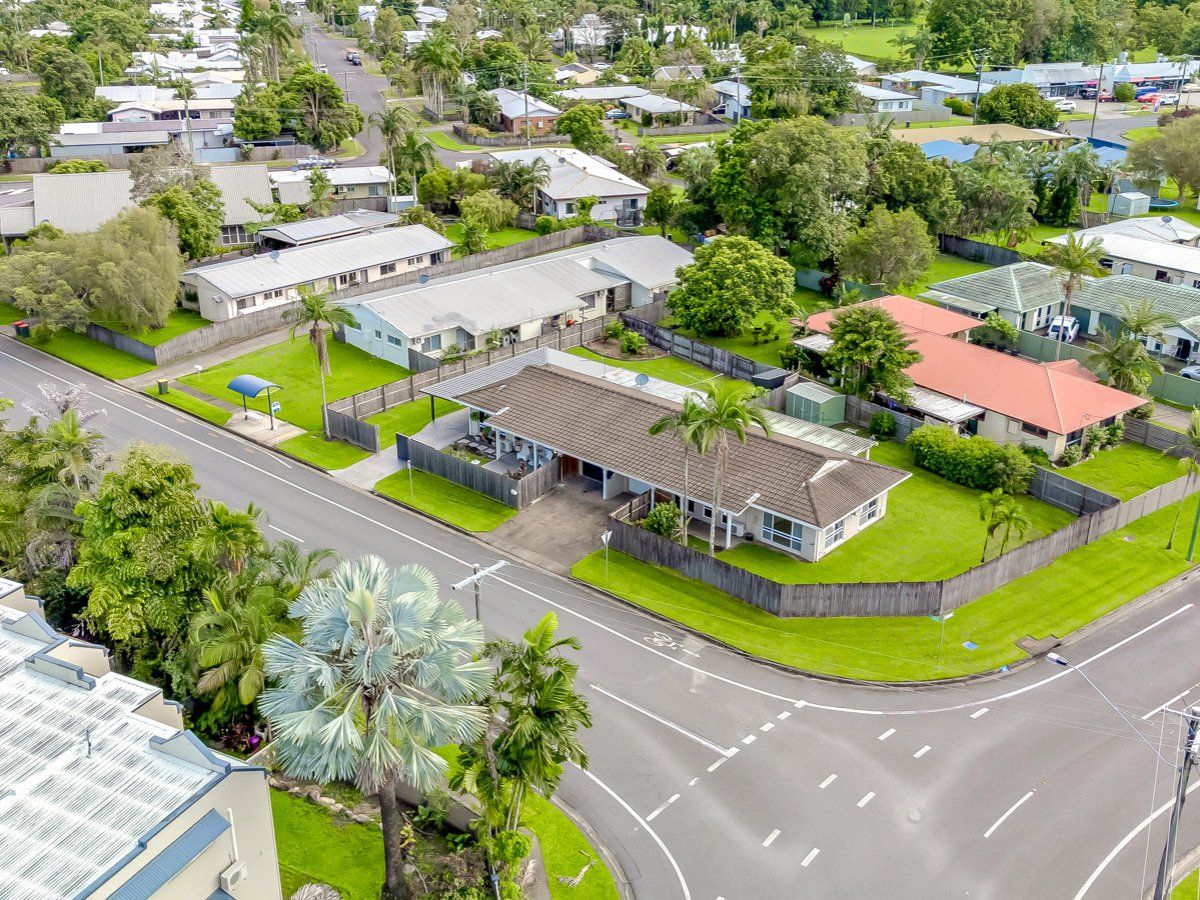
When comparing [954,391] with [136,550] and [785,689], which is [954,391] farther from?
[136,550]

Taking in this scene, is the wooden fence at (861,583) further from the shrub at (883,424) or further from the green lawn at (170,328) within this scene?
the green lawn at (170,328)

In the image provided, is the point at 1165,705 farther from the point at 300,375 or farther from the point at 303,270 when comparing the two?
the point at 303,270

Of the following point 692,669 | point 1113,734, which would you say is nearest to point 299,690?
point 692,669

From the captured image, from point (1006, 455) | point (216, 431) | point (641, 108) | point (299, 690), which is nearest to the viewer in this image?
point (299, 690)

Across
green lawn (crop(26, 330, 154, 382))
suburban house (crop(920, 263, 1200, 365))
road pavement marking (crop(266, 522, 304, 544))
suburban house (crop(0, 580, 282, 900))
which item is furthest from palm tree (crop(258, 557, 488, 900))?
suburban house (crop(920, 263, 1200, 365))

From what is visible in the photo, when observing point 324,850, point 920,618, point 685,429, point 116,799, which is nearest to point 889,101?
point 685,429

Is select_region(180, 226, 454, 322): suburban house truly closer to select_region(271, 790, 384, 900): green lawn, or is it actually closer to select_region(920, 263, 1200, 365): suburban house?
select_region(920, 263, 1200, 365): suburban house

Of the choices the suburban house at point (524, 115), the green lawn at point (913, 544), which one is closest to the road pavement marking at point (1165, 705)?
the green lawn at point (913, 544)
